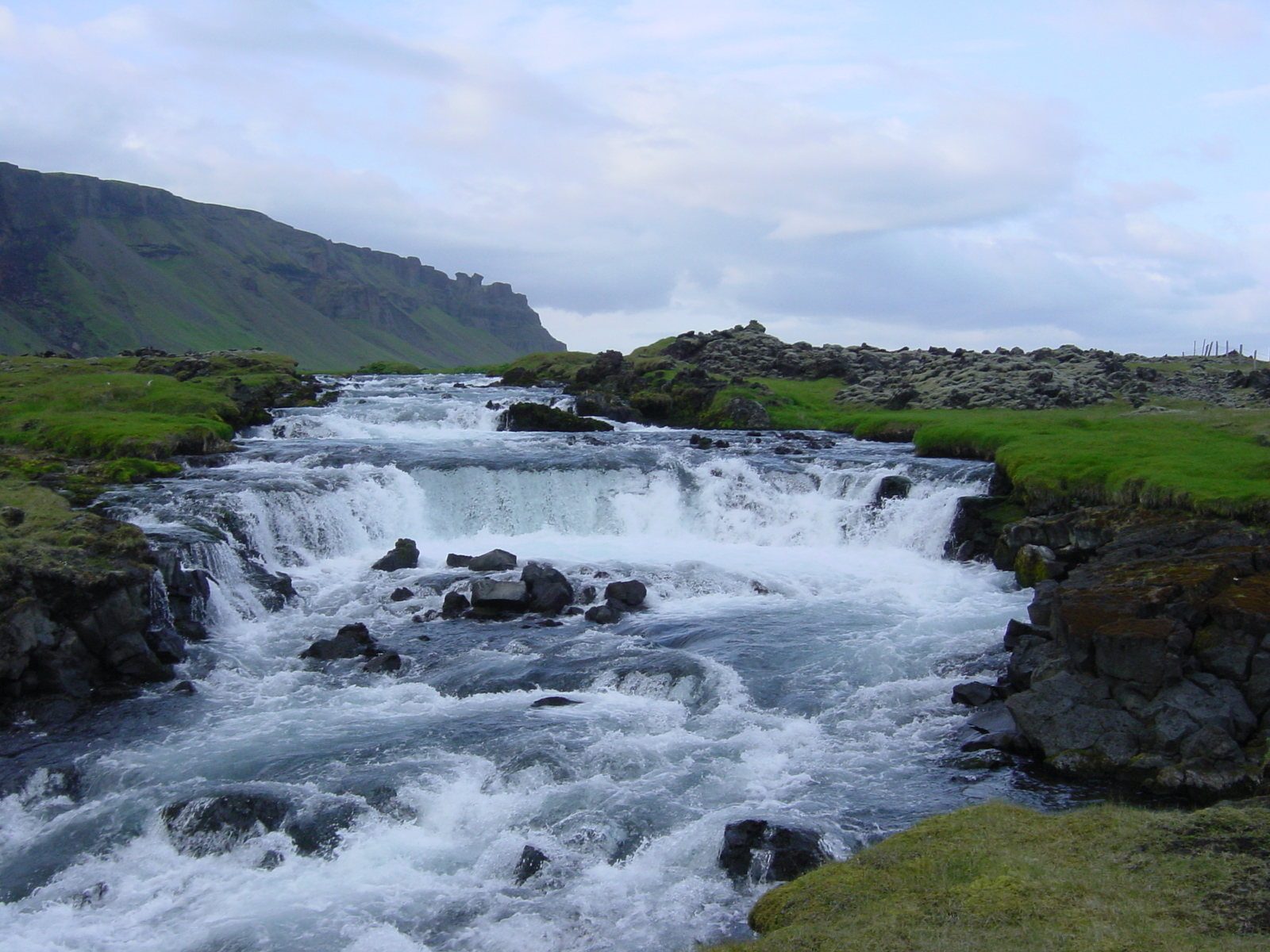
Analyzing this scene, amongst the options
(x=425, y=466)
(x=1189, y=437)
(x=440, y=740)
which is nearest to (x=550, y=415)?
(x=425, y=466)

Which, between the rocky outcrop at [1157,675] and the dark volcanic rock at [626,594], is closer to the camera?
the rocky outcrop at [1157,675]

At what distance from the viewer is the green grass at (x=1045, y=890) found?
32.2 feet

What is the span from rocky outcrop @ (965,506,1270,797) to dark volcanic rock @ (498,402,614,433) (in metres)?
42.9

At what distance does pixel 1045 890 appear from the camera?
11.1 m

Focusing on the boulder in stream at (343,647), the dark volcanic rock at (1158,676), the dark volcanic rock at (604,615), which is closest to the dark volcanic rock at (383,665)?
the boulder in stream at (343,647)

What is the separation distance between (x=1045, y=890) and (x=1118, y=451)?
3027 centimetres

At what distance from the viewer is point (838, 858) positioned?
595 inches

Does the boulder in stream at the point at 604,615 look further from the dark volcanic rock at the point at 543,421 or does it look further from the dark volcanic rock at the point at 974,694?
the dark volcanic rock at the point at 543,421

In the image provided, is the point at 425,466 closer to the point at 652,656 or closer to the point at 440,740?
the point at 652,656

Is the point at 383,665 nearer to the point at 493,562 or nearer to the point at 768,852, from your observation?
the point at 493,562

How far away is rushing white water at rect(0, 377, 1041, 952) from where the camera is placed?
14734 mm

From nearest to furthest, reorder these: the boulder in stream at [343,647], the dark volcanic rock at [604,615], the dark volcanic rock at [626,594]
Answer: the boulder in stream at [343,647] < the dark volcanic rock at [604,615] < the dark volcanic rock at [626,594]

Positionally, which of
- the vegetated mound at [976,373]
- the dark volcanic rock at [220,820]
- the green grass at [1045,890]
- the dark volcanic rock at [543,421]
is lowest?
the dark volcanic rock at [220,820]

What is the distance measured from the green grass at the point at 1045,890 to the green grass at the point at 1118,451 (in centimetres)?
A: 1869
